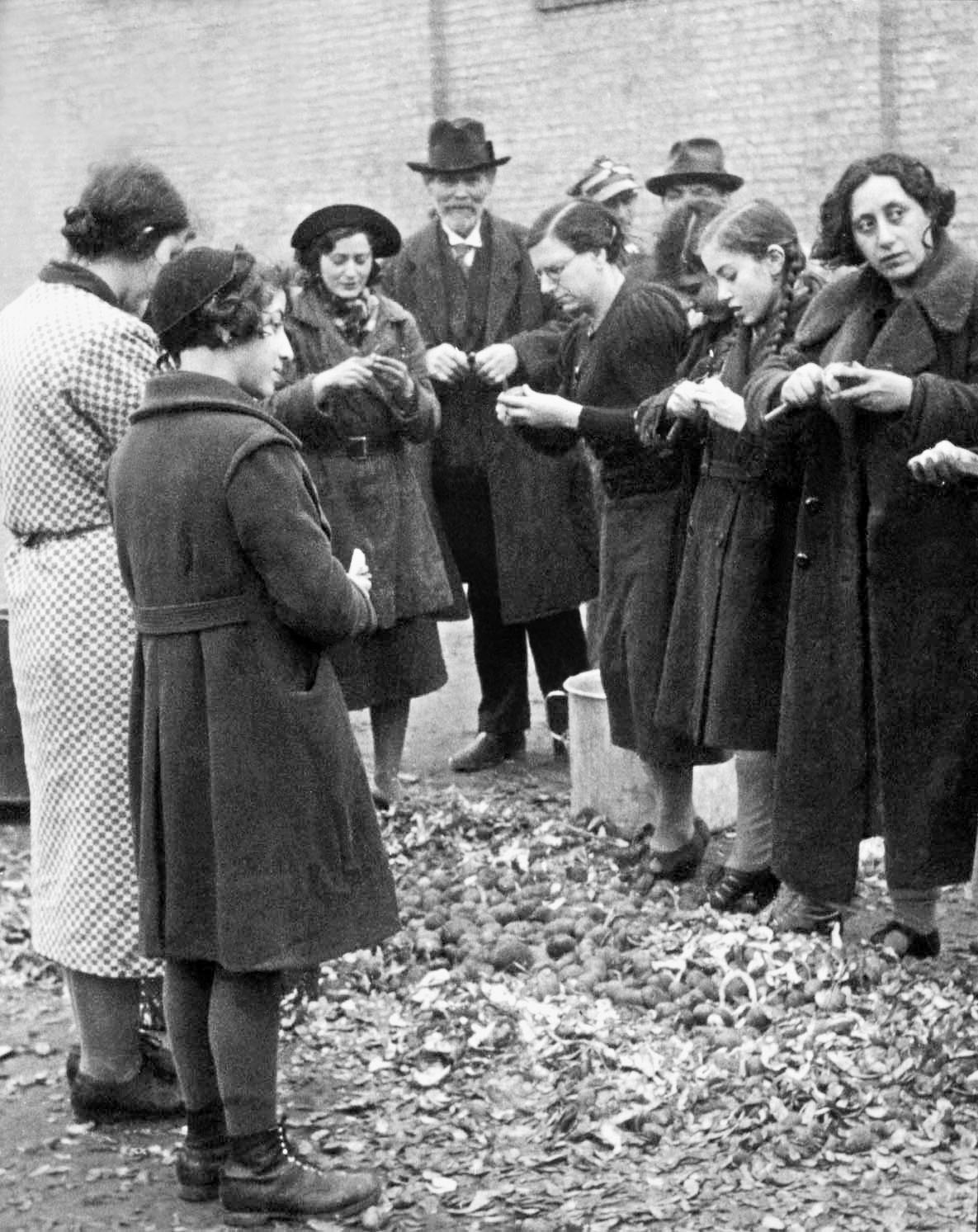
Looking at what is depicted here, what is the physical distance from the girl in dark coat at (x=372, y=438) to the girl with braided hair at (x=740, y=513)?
1.39 m

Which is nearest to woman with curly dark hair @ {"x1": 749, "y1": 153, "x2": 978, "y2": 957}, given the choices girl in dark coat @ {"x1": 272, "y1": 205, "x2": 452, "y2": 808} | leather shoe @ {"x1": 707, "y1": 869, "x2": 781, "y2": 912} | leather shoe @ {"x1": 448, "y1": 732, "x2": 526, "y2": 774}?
leather shoe @ {"x1": 707, "y1": 869, "x2": 781, "y2": 912}

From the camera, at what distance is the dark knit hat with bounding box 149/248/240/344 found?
4180 mm

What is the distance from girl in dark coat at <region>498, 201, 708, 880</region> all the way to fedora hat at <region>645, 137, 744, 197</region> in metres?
2.46

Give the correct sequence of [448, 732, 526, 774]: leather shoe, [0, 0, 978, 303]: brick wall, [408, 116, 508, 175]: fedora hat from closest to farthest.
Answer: [448, 732, 526, 774]: leather shoe, [408, 116, 508, 175]: fedora hat, [0, 0, 978, 303]: brick wall

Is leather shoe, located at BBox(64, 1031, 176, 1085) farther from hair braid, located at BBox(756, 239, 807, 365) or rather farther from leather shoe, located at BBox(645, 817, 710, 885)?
hair braid, located at BBox(756, 239, 807, 365)

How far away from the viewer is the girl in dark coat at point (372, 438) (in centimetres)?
713

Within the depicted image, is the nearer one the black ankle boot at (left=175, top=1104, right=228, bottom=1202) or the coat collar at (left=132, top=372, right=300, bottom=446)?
the coat collar at (left=132, top=372, right=300, bottom=446)

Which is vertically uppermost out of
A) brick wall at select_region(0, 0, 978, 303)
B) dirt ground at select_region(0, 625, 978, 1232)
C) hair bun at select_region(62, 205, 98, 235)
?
brick wall at select_region(0, 0, 978, 303)

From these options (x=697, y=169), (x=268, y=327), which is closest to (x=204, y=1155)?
(x=268, y=327)

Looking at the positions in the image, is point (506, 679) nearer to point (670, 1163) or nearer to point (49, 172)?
point (670, 1163)

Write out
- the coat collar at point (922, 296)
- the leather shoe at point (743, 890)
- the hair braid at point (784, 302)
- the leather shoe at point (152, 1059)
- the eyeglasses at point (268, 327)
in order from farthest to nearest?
1. the leather shoe at point (743, 890)
2. the hair braid at point (784, 302)
3. the coat collar at point (922, 296)
4. the leather shoe at point (152, 1059)
5. the eyeglasses at point (268, 327)

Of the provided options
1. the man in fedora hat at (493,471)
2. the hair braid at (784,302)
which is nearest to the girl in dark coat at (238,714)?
the hair braid at (784,302)

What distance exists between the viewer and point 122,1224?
443 centimetres

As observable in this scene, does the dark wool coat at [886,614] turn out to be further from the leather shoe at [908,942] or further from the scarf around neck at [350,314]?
the scarf around neck at [350,314]
